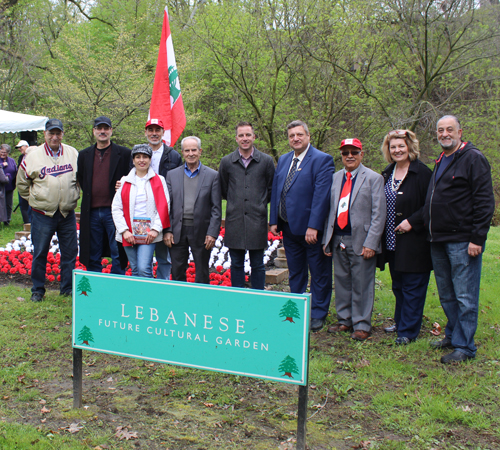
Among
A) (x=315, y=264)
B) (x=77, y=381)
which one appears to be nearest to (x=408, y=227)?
(x=315, y=264)

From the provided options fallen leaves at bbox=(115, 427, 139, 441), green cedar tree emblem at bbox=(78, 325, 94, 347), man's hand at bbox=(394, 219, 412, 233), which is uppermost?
man's hand at bbox=(394, 219, 412, 233)

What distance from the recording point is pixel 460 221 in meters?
4.10

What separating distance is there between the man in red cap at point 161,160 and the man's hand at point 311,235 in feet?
5.42

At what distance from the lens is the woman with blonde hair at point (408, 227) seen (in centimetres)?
451

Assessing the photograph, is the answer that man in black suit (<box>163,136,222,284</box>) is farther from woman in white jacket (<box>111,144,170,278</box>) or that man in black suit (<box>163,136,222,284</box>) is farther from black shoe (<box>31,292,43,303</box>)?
black shoe (<box>31,292,43,303</box>)

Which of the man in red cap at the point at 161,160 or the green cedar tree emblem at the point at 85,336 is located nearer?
the green cedar tree emblem at the point at 85,336

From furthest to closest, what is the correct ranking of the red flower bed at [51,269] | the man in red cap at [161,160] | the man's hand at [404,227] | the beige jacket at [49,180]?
the red flower bed at [51,269] < the beige jacket at [49,180] < the man in red cap at [161,160] < the man's hand at [404,227]

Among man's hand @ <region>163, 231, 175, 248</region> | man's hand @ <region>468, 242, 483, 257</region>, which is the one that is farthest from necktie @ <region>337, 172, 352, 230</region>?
man's hand @ <region>163, 231, 175, 248</region>

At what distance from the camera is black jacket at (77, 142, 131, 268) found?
574 centimetres

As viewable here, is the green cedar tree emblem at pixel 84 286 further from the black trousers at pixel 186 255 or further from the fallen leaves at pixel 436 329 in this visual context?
the fallen leaves at pixel 436 329

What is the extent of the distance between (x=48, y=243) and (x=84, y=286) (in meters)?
2.87

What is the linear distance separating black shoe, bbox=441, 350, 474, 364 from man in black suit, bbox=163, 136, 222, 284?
2.55 metres

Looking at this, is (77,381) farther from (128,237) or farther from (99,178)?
(99,178)

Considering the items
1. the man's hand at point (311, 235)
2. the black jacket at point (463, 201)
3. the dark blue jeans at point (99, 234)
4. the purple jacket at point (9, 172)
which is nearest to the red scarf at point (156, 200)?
the dark blue jeans at point (99, 234)
